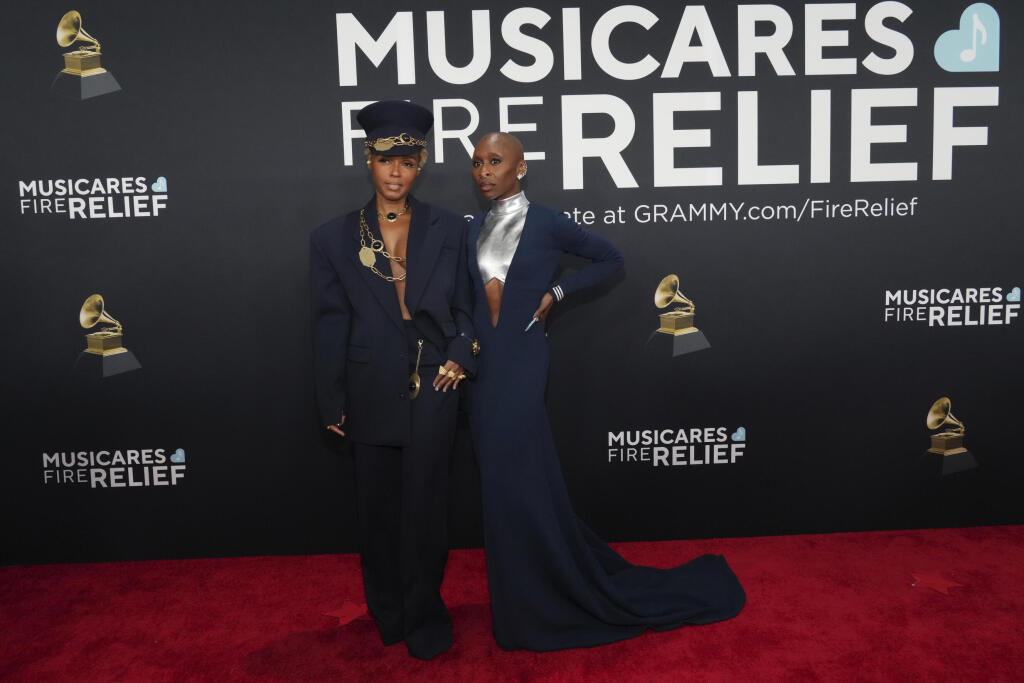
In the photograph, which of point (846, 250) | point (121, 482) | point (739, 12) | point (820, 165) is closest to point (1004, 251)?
point (846, 250)

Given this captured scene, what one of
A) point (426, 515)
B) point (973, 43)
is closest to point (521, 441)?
point (426, 515)

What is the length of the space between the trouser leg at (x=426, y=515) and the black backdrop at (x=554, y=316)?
876mm

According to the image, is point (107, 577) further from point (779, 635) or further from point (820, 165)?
point (820, 165)

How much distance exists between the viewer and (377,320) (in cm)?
269

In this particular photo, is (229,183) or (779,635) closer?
(779,635)

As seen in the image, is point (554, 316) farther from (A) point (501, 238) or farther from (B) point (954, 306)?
(B) point (954, 306)

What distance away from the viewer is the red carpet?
2695 millimetres

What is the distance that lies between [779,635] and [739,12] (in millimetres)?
2571

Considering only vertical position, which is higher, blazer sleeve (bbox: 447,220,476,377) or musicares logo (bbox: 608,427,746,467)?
blazer sleeve (bbox: 447,220,476,377)

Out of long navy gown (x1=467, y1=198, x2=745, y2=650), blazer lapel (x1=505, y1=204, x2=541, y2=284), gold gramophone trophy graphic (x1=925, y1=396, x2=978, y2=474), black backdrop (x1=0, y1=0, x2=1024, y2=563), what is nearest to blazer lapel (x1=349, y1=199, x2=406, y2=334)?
long navy gown (x1=467, y1=198, x2=745, y2=650)

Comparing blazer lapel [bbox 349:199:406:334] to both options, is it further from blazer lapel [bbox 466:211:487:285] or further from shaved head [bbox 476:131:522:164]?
shaved head [bbox 476:131:522:164]

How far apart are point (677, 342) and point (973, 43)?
1859 millimetres

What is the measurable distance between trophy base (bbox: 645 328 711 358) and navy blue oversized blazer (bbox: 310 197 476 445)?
3.87ft

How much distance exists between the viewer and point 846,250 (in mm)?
3633
